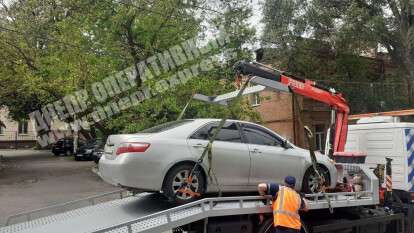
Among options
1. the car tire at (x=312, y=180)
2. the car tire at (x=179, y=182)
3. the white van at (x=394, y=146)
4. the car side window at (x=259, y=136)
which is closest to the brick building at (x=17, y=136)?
the white van at (x=394, y=146)

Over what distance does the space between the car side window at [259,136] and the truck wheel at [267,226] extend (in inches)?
49.6

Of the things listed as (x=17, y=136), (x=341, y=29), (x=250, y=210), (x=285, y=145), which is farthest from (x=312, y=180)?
(x=17, y=136)

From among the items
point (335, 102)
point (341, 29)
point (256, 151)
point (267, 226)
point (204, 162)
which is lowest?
point (267, 226)

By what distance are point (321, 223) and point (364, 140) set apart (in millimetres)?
2912

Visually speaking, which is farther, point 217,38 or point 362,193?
point 217,38

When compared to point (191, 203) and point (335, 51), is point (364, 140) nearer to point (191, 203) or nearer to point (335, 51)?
point (191, 203)

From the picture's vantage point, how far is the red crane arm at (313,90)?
6.89 metres

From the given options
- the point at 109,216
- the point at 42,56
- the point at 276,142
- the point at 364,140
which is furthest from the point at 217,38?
the point at 109,216

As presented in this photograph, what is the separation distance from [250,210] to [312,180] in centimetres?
184

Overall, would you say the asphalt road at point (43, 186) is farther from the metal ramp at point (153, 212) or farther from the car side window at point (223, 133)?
the car side window at point (223, 133)

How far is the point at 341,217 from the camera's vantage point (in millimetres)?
7062

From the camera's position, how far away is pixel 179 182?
5961 millimetres

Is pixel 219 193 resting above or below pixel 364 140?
below

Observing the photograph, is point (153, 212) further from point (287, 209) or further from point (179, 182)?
point (287, 209)
